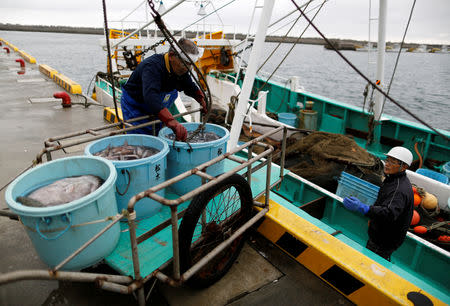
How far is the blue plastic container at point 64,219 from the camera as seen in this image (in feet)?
6.37

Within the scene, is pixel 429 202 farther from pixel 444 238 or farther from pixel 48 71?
pixel 48 71

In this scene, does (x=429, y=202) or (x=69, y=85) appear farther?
(x=69, y=85)

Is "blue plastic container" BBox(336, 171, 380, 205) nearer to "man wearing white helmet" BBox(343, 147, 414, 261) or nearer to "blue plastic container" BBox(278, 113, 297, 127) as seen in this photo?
"man wearing white helmet" BBox(343, 147, 414, 261)

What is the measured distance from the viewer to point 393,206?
3.32m

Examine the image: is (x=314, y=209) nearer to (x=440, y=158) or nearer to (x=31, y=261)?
(x=31, y=261)

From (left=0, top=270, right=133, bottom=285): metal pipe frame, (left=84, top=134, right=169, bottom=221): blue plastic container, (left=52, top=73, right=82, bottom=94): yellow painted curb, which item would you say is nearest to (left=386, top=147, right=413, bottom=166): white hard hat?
(left=84, top=134, right=169, bottom=221): blue plastic container

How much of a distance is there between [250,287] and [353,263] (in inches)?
40.8

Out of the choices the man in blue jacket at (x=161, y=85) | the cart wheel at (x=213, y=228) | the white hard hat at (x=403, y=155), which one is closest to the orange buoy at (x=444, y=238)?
the white hard hat at (x=403, y=155)

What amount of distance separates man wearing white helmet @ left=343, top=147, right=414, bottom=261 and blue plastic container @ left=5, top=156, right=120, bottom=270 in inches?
116

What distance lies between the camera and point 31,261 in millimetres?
3072


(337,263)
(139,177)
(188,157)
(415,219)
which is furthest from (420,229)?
(139,177)

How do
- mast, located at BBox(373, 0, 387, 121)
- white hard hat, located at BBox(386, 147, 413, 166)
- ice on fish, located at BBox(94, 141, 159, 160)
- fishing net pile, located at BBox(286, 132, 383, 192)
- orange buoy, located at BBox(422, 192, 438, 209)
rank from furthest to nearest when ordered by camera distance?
mast, located at BBox(373, 0, 387, 121), fishing net pile, located at BBox(286, 132, 383, 192), orange buoy, located at BBox(422, 192, 438, 209), white hard hat, located at BBox(386, 147, 413, 166), ice on fish, located at BBox(94, 141, 159, 160)

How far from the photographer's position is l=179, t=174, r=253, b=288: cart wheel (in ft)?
7.55

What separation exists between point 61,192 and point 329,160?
5.09 metres
